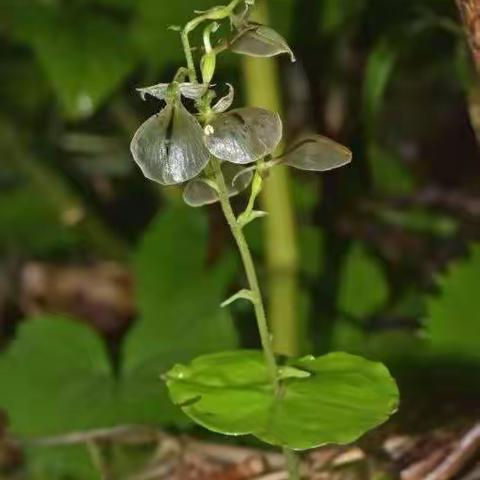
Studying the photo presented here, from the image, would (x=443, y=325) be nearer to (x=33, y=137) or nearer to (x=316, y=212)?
(x=316, y=212)

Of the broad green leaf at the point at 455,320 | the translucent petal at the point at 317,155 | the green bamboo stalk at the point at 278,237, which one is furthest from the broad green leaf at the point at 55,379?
the translucent petal at the point at 317,155

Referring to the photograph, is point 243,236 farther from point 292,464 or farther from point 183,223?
point 183,223

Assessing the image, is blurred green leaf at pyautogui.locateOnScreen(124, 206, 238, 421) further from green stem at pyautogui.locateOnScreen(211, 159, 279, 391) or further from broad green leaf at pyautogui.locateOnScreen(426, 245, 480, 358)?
green stem at pyautogui.locateOnScreen(211, 159, 279, 391)

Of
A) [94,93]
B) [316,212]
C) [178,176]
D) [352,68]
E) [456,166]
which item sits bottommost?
[456,166]

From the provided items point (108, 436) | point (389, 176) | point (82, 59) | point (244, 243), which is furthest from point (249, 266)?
point (389, 176)

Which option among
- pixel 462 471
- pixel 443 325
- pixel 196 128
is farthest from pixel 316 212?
pixel 196 128

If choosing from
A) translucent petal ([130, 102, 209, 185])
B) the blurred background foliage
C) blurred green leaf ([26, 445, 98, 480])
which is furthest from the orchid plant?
blurred green leaf ([26, 445, 98, 480])
